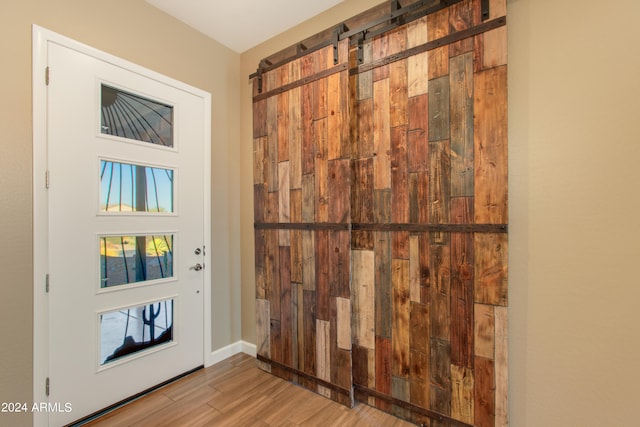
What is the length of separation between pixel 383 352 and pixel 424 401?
1.18ft

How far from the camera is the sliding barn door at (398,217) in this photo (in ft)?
5.27

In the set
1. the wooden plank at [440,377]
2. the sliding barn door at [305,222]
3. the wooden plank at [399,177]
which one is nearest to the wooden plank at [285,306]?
the sliding barn door at [305,222]

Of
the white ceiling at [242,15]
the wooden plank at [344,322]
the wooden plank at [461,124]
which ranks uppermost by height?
the white ceiling at [242,15]

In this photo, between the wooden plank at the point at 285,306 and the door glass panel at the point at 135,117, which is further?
the wooden plank at the point at 285,306

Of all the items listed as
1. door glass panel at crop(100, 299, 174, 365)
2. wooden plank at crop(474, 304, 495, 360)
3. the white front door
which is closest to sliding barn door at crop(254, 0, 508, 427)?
wooden plank at crop(474, 304, 495, 360)

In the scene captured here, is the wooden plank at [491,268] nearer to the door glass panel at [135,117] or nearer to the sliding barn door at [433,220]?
the sliding barn door at [433,220]

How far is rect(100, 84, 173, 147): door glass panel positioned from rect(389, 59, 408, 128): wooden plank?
5.74 ft

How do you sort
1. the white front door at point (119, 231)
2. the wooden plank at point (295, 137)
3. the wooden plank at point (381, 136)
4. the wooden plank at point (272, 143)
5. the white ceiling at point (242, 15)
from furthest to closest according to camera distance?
the wooden plank at point (272, 143)
the wooden plank at point (295, 137)
the white ceiling at point (242, 15)
the wooden plank at point (381, 136)
the white front door at point (119, 231)

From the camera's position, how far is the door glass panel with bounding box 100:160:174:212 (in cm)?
197

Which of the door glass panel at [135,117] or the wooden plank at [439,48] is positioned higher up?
the wooden plank at [439,48]

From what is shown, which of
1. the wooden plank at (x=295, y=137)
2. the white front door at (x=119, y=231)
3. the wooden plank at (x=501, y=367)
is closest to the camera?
the wooden plank at (x=501, y=367)

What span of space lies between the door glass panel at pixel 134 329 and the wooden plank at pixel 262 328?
70 centimetres

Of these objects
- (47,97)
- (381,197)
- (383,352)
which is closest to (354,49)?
(381,197)

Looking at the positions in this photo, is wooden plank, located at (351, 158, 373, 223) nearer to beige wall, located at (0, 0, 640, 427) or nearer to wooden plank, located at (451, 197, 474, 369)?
wooden plank, located at (451, 197, 474, 369)
